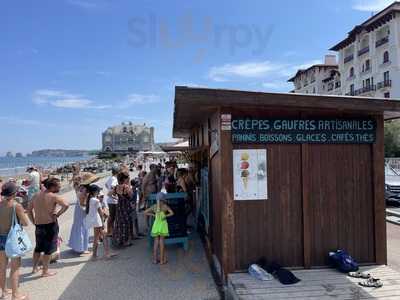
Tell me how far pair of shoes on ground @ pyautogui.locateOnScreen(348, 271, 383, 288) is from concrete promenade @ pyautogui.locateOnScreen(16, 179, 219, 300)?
1951 millimetres

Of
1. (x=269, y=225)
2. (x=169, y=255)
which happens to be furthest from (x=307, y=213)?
(x=169, y=255)

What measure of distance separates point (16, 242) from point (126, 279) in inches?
69.4

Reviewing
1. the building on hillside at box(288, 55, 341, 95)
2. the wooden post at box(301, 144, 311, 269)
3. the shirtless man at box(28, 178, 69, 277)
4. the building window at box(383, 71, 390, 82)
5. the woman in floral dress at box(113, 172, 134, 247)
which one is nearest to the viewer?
the wooden post at box(301, 144, 311, 269)

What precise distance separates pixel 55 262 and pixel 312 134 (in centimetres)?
515

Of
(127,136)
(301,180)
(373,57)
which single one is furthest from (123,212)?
(127,136)

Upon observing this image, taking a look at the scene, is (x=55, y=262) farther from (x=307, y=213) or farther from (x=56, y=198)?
(x=307, y=213)

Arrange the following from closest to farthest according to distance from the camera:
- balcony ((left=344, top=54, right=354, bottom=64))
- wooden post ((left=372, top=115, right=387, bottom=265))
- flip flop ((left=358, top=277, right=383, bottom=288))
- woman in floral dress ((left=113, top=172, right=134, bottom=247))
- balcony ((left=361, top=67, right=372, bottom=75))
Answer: flip flop ((left=358, top=277, right=383, bottom=288)), wooden post ((left=372, top=115, right=387, bottom=265)), woman in floral dress ((left=113, top=172, right=134, bottom=247)), balcony ((left=361, top=67, right=372, bottom=75)), balcony ((left=344, top=54, right=354, bottom=64))

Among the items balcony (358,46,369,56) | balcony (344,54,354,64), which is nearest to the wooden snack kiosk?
balcony (358,46,369,56)

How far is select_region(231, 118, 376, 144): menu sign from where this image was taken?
17.1 ft

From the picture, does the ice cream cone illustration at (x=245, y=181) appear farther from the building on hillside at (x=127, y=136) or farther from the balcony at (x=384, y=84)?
the building on hillside at (x=127, y=136)

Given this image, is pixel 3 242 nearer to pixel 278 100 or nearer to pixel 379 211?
pixel 278 100

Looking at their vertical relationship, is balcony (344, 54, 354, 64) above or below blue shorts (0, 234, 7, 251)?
above

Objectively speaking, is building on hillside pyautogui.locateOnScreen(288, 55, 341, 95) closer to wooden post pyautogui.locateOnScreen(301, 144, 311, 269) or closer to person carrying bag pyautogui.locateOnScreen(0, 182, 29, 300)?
wooden post pyautogui.locateOnScreen(301, 144, 311, 269)

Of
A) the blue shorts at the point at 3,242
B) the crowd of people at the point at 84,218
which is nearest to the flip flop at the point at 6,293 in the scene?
the crowd of people at the point at 84,218
